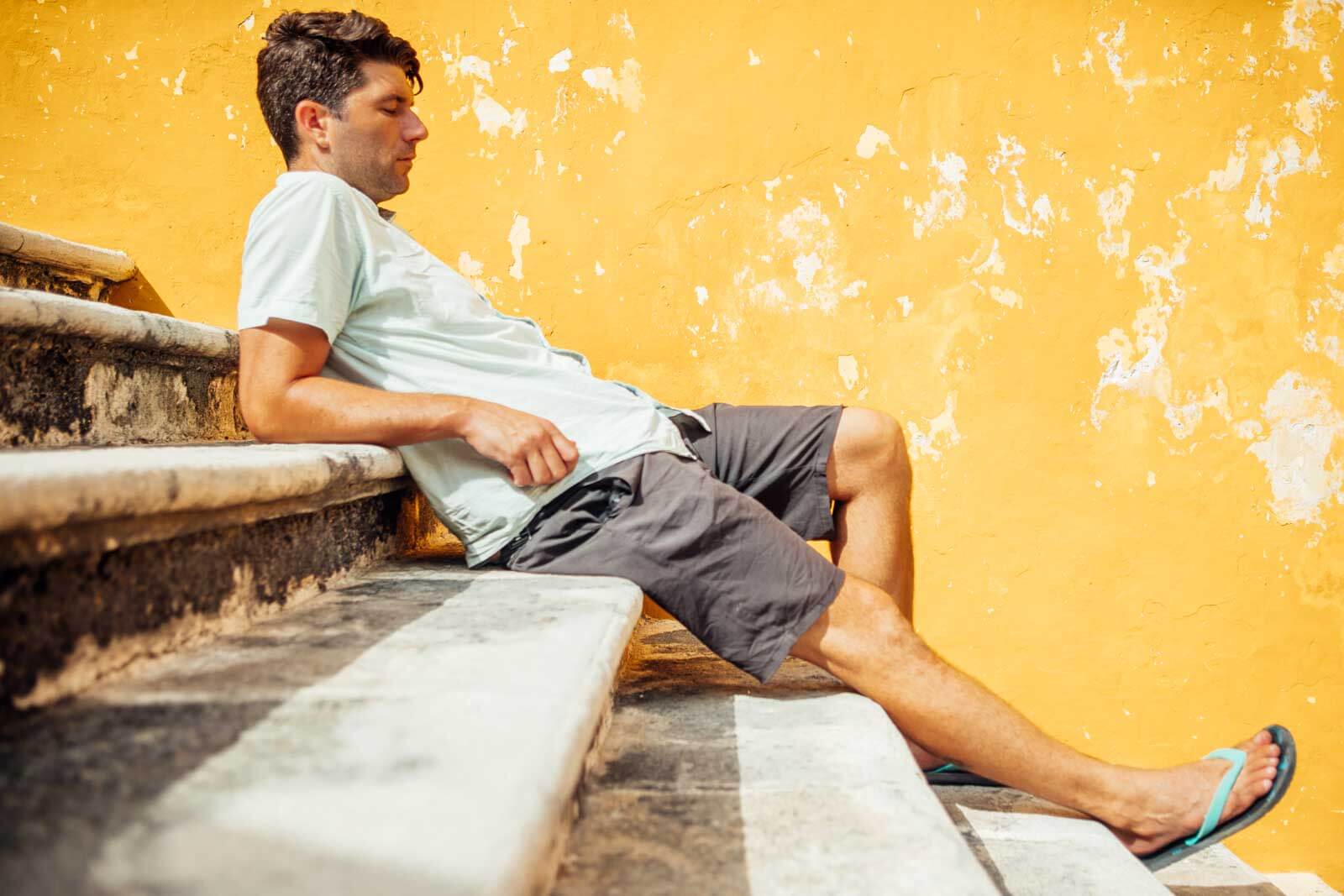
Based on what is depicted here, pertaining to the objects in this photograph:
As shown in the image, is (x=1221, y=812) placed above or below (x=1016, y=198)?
below

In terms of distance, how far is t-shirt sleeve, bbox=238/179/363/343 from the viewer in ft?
5.27

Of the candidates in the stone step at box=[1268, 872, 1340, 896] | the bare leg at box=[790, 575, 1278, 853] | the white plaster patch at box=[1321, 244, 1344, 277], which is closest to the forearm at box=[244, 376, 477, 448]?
the bare leg at box=[790, 575, 1278, 853]

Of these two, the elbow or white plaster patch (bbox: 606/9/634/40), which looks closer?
the elbow

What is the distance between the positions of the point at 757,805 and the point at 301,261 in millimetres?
1211

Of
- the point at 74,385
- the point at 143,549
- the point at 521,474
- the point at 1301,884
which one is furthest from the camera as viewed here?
the point at 1301,884

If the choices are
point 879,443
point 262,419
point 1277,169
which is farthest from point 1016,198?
point 262,419

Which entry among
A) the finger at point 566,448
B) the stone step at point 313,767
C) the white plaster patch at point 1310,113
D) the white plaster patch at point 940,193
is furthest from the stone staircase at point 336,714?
the white plaster patch at point 1310,113

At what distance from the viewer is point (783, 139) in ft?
8.03

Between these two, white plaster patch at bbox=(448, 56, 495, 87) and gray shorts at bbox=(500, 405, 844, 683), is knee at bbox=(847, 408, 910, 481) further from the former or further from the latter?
white plaster patch at bbox=(448, 56, 495, 87)

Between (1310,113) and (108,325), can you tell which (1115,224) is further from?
(108,325)

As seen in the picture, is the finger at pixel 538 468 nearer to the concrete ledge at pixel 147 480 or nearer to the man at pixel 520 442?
the man at pixel 520 442

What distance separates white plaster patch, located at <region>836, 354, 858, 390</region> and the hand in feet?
3.23

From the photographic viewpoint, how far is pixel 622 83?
2447mm

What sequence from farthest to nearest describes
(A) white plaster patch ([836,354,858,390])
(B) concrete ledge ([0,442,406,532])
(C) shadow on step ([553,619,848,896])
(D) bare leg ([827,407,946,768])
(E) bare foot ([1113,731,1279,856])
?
1. (A) white plaster patch ([836,354,858,390])
2. (D) bare leg ([827,407,946,768])
3. (E) bare foot ([1113,731,1279,856])
4. (C) shadow on step ([553,619,848,896])
5. (B) concrete ledge ([0,442,406,532])
